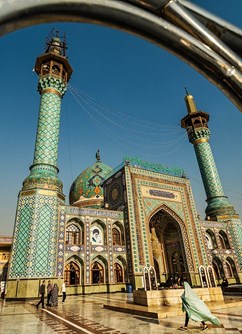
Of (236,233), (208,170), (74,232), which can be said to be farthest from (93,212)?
(236,233)

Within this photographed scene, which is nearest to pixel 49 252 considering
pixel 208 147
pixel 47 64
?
pixel 47 64

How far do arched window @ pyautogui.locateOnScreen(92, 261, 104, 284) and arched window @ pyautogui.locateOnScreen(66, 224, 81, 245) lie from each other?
1.84m

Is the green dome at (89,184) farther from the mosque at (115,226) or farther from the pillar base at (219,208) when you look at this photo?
the pillar base at (219,208)

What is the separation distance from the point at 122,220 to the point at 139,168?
435cm

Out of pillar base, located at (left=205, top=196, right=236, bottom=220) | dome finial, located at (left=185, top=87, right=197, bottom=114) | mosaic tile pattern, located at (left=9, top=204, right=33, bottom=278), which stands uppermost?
dome finial, located at (left=185, top=87, right=197, bottom=114)

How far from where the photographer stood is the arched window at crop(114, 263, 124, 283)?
1563 centimetres

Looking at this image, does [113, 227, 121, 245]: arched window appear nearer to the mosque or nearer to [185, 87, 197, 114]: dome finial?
the mosque

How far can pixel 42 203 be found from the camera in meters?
13.8

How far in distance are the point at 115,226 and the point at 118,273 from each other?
304 centimetres

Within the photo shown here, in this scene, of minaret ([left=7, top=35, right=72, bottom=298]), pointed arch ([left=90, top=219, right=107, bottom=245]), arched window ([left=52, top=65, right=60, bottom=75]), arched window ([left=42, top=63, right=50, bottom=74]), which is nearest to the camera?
minaret ([left=7, top=35, right=72, bottom=298])

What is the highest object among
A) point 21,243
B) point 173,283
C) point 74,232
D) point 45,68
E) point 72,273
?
point 45,68

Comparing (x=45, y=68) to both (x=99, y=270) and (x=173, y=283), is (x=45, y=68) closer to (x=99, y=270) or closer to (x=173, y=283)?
(x=99, y=270)

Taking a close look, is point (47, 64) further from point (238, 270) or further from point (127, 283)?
point (238, 270)

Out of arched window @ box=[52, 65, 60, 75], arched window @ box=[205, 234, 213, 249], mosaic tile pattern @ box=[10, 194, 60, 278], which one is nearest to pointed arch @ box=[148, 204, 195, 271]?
arched window @ box=[205, 234, 213, 249]
